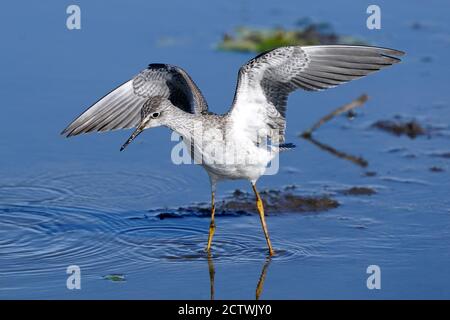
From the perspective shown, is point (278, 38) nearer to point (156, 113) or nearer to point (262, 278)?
point (156, 113)

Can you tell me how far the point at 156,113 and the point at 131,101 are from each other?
1.10 meters

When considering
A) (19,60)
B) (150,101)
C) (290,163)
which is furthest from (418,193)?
(19,60)

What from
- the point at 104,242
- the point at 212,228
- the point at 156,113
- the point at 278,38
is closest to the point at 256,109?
the point at 156,113

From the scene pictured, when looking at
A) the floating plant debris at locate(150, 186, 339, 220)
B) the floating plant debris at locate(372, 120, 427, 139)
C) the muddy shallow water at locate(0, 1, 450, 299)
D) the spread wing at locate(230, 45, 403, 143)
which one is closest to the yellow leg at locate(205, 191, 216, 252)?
the muddy shallow water at locate(0, 1, 450, 299)

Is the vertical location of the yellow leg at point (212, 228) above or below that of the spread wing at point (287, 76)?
below

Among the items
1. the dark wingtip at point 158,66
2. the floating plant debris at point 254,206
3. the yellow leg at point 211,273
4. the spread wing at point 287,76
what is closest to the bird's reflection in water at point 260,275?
the yellow leg at point 211,273

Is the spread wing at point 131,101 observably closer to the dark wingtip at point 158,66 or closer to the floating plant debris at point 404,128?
the dark wingtip at point 158,66

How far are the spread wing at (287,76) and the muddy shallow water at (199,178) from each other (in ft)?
3.80

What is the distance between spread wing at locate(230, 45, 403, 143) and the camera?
362 inches

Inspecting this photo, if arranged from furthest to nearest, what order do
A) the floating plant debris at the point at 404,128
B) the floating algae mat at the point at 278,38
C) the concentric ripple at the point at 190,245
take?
1. the floating algae mat at the point at 278,38
2. the floating plant debris at the point at 404,128
3. the concentric ripple at the point at 190,245

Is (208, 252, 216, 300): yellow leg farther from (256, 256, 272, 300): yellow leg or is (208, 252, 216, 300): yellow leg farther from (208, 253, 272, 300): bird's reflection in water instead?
(256, 256, 272, 300): yellow leg

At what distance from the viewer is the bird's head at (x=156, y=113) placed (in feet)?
30.7

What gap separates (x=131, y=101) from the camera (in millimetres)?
10414
